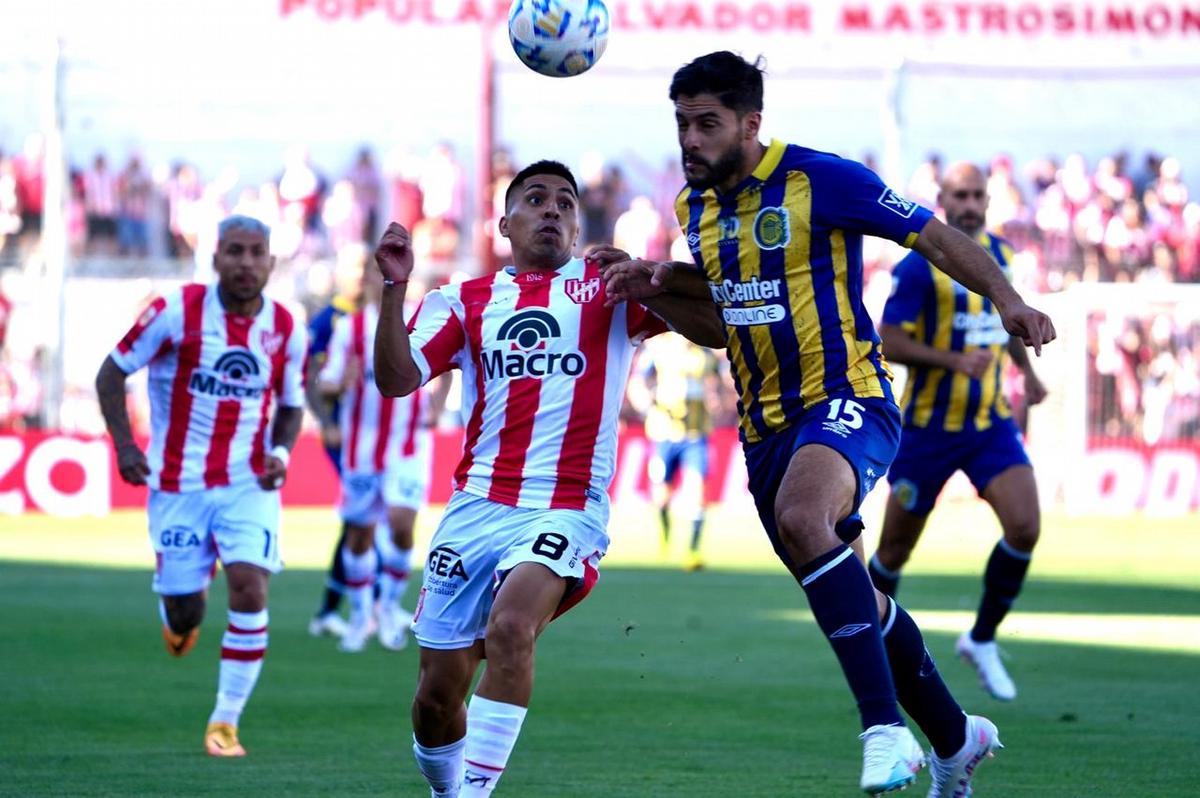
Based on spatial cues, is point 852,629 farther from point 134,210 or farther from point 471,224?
point 471,224

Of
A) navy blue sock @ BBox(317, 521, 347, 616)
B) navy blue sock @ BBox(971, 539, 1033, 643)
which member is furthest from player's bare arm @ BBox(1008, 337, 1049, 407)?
navy blue sock @ BBox(317, 521, 347, 616)

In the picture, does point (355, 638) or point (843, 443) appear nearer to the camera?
point (843, 443)

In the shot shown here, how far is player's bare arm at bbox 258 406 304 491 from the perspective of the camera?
29.6 feet

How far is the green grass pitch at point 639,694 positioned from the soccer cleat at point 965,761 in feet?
1.81

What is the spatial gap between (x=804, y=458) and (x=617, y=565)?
40.0ft

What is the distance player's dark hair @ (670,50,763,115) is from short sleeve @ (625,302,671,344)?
2.36 feet

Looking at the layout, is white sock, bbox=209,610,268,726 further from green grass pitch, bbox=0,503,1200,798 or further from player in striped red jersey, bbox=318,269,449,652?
player in striped red jersey, bbox=318,269,449,652

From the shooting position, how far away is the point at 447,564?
6.24 m

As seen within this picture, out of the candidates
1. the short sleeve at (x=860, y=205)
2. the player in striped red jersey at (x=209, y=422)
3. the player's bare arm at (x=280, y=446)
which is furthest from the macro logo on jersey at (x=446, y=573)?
the player's bare arm at (x=280, y=446)

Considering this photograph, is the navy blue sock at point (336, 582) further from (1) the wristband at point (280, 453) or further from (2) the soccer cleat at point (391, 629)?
(1) the wristband at point (280, 453)

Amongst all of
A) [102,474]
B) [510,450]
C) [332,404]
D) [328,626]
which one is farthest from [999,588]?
[102,474]

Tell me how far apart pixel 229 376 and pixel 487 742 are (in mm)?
3704

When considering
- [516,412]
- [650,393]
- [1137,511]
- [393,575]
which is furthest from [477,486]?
[1137,511]

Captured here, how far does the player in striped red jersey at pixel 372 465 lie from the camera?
41.0ft
